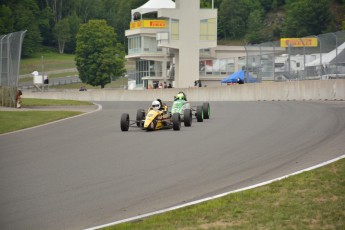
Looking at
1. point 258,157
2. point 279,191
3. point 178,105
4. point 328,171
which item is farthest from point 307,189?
point 178,105

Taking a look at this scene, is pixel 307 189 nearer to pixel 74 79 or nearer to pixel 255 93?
pixel 255 93

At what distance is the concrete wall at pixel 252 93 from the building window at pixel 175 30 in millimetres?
22945

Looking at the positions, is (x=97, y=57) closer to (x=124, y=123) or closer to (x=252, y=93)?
(x=252, y=93)

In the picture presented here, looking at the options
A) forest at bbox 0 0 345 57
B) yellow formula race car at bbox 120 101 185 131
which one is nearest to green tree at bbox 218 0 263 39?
forest at bbox 0 0 345 57

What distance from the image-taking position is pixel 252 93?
4712cm

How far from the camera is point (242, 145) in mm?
18391

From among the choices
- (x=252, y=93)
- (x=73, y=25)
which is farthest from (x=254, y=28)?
(x=252, y=93)

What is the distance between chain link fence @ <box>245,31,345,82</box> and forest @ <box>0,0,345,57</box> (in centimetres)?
8825

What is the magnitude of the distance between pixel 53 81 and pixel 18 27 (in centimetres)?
2493

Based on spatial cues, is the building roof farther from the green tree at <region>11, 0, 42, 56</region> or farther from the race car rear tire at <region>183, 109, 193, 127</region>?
the race car rear tire at <region>183, 109, 193, 127</region>

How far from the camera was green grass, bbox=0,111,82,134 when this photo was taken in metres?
27.2

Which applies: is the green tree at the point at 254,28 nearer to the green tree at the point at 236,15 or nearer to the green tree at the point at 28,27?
the green tree at the point at 236,15

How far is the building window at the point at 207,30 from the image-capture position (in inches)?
3438

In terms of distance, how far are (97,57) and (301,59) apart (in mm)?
70953
